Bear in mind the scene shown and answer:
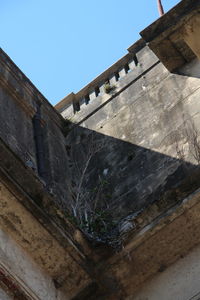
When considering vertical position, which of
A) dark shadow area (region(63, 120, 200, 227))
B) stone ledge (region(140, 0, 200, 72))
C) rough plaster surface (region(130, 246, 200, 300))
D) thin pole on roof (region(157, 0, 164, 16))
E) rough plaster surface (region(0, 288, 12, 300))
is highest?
rough plaster surface (region(0, 288, 12, 300))

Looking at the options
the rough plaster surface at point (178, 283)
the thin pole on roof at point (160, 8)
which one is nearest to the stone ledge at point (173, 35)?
the rough plaster surface at point (178, 283)

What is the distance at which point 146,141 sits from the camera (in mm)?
8664

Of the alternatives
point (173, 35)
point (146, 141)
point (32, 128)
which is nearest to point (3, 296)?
point (146, 141)

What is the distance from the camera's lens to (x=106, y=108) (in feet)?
33.2

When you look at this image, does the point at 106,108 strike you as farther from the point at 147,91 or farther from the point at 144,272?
the point at 144,272

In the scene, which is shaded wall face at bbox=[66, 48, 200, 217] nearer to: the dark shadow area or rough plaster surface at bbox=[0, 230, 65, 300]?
the dark shadow area

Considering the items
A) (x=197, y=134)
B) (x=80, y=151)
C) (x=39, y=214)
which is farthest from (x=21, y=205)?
(x=80, y=151)

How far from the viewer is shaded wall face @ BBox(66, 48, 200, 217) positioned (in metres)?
7.75

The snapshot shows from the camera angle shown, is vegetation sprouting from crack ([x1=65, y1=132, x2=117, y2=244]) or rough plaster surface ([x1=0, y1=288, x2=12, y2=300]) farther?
vegetation sprouting from crack ([x1=65, y1=132, x2=117, y2=244])

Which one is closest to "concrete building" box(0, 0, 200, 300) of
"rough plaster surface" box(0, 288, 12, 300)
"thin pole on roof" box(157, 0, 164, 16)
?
"rough plaster surface" box(0, 288, 12, 300)

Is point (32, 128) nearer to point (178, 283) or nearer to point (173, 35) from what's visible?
point (173, 35)

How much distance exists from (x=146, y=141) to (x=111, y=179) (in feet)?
2.33

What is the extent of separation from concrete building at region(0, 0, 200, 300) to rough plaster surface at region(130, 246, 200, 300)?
0.04 feet

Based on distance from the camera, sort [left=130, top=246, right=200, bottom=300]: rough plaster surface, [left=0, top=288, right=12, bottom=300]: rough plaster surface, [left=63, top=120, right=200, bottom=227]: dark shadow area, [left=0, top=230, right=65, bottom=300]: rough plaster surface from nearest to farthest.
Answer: [left=0, top=288, right=12, bottom=300]: rough plaster surface → [left=0, top=230, right=65, bottom=300]: rough plaster surface → [left=130, top=246, right=200, bottom=300]: rough plaster surface → [left=63, top=120, right=200, bottom=227]: dark shadow area
